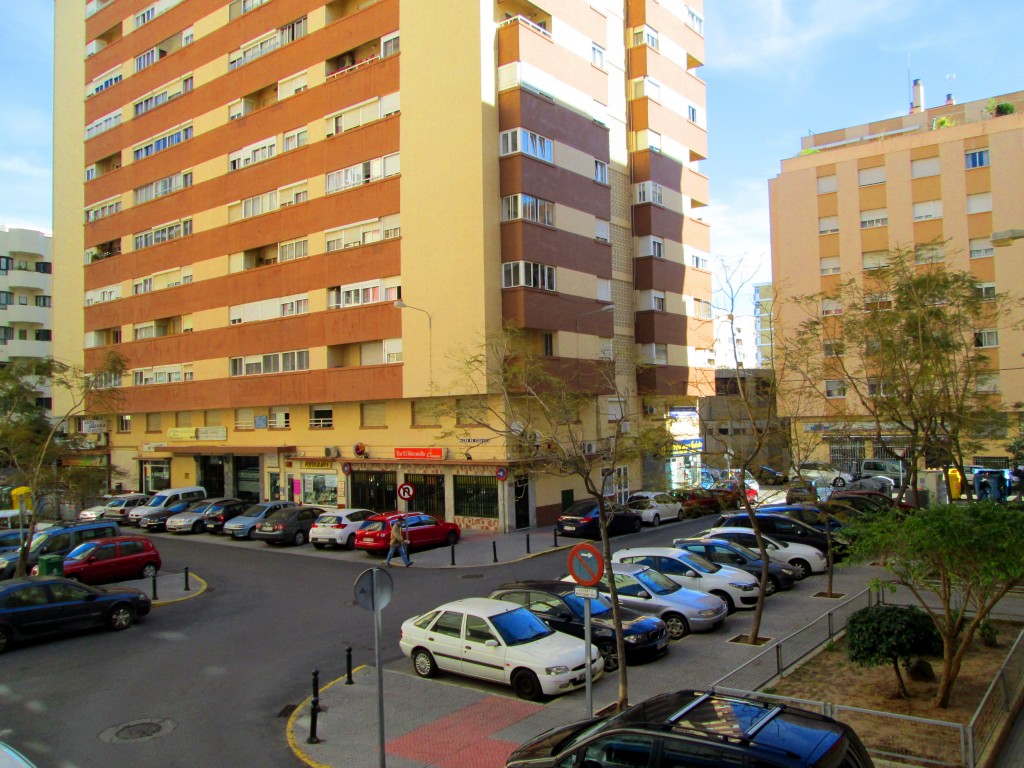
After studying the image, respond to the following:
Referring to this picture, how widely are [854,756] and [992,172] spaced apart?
4690cm

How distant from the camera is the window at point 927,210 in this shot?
1762 inches

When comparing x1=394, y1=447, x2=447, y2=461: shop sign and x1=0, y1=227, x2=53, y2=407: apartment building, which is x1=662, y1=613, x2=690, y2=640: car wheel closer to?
x1=394, y1=447, x2=447, y2=461: shop sign

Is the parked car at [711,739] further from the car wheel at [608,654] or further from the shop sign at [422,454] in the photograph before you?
the shop sign at [422,454]

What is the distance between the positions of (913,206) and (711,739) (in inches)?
1843

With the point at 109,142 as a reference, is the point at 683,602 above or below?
below

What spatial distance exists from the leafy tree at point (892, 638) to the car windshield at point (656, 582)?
5.17 metres

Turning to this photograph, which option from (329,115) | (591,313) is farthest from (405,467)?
(329,115)

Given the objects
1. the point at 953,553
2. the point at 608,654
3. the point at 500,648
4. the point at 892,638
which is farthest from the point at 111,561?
the point at 953,553

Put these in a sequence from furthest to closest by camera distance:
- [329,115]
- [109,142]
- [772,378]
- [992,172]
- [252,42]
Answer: [109,142], [992,172], [252,42], [329,115], [772,378]

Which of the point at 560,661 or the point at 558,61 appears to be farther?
the point at 558,61

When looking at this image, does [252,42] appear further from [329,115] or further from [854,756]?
[854,756]

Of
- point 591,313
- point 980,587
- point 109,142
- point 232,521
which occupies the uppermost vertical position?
point 109,142

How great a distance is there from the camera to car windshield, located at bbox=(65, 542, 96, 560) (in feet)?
74.0

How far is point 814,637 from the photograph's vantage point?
1367 cm
